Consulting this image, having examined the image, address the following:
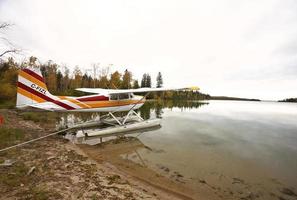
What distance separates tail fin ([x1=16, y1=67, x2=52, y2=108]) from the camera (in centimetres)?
803

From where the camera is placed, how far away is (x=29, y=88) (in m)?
8.26

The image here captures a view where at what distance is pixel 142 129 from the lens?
11.0 m

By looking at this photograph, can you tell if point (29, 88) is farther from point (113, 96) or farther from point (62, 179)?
point (62, 179)

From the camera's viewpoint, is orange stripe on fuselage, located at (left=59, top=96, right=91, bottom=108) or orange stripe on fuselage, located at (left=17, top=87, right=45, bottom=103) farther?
orange stripe on fuselage, located at (left=59, top=96, right=91, bottom=108)

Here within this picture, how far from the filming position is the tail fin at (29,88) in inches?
316

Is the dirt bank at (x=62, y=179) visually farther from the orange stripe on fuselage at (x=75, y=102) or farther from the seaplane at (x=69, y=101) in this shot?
the orange stripe on fuselage at (x=75, y=102)

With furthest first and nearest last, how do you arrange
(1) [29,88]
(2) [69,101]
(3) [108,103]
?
(3) [108,103], (2) [69,101], (1) [29,88]

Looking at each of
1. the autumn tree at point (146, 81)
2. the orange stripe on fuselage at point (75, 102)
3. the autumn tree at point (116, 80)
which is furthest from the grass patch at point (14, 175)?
the autumn tree at point (146, 81)

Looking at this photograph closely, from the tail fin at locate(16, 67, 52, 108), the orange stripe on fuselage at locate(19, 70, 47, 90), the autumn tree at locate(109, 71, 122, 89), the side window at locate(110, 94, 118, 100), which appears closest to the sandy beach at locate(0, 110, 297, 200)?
the tail fin at locate(16, 67, 52, 108)

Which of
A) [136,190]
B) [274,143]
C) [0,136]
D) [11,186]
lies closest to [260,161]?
[274,143]

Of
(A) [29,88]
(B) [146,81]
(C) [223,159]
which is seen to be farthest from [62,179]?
(B) [146,81]

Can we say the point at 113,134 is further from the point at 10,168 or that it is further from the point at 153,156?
the point at 10,168

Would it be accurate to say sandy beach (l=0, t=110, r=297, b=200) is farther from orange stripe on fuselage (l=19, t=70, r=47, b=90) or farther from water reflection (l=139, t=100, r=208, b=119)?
water reflection (l=139, t=100, r=208, b=119)

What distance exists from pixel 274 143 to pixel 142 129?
288 inches
